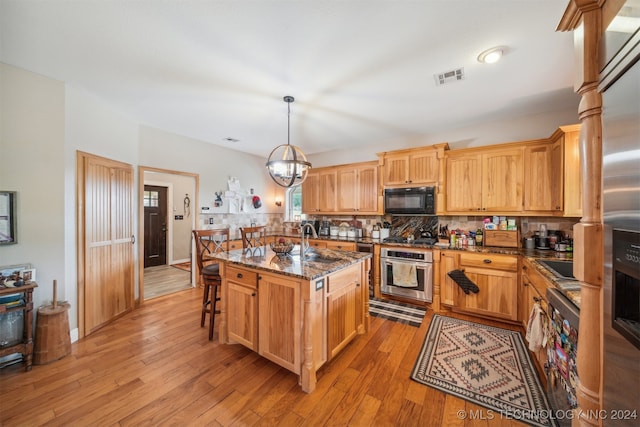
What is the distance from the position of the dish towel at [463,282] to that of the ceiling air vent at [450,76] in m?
2.17

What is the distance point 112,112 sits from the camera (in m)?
2.80

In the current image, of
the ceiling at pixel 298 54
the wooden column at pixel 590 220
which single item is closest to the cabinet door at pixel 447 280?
the ceiling at pixel 298 54

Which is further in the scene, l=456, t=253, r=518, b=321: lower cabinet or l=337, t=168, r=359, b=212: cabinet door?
l=337, t=168, r=359, b=212: cabinet door

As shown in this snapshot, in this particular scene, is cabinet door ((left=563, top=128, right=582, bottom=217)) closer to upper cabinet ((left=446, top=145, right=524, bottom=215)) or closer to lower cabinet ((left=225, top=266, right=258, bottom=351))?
upper cabinet ((left=446, top=145, right=524, bottom=215))

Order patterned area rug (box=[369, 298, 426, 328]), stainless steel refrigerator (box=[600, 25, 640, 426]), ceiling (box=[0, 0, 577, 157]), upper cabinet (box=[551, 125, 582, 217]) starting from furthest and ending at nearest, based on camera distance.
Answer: patterned area rug (box=[369, 298, 426, 328]) → upper cabinet (box=[551, 125, 582, 217]) → ceiling (box=[0, 0, 577, 157]) → stainless steel refrigerator (box=[600, 25, 640, 426])

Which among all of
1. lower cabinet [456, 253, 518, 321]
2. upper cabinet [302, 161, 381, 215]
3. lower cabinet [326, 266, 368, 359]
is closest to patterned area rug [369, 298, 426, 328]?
lower cabinet [456, 253, 518, 321]

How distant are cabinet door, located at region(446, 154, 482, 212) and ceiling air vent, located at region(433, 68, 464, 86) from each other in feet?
4.44

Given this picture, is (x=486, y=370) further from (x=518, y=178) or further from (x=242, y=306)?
(x=518, y=178)

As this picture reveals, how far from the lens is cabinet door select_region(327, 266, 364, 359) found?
196cm

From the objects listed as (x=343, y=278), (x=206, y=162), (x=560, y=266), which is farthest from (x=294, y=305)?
(x=206, y=162)

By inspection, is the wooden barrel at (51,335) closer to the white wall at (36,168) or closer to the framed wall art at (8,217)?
the white wall at (36,168)

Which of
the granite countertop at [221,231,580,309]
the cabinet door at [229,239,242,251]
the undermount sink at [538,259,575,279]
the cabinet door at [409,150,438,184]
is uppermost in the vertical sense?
the cabinet door at [409,150,438,184]

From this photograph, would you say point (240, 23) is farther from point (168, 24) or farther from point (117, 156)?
point (117, 156)

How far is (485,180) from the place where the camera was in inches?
121
